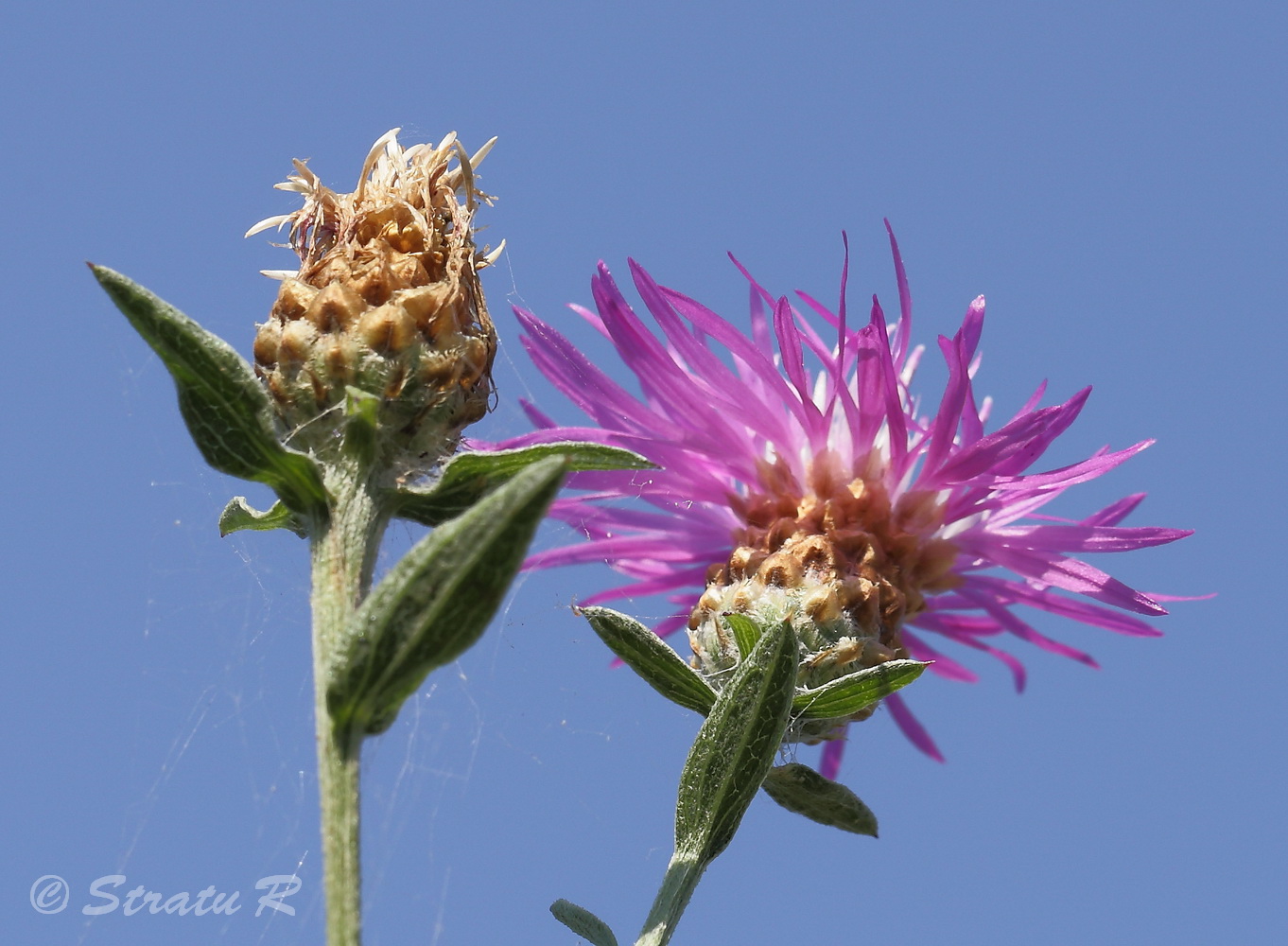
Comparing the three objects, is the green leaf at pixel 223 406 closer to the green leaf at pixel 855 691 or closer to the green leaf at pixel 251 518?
the green leaf at pixel 251 518

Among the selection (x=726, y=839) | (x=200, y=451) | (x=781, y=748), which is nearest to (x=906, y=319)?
(x=781, y=748)

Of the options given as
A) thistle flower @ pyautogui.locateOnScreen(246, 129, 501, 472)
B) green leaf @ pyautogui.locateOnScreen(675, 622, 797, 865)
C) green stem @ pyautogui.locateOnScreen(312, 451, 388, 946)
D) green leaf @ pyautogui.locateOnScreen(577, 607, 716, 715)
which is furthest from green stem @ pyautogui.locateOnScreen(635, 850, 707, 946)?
thistle flower @ pyautogui.locateOnScreen(246, 129, 501, 472)

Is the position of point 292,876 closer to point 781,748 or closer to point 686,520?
point 781,748

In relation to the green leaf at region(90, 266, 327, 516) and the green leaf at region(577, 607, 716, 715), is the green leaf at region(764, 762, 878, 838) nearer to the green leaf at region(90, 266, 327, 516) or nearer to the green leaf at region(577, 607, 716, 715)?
the green leaf at region(577, 607, 716, 715)

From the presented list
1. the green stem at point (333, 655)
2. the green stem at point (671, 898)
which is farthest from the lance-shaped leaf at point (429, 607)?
the green stem at point (671, 898)

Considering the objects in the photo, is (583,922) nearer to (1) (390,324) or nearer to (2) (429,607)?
(2) (429,607)

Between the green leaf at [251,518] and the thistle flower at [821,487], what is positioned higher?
the thistle flower at [821,487]
